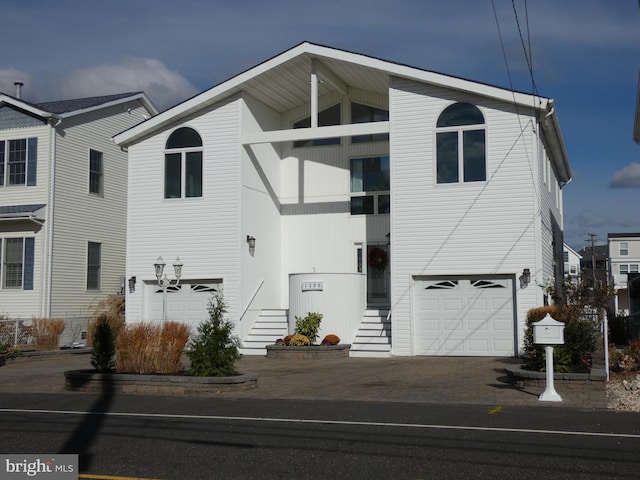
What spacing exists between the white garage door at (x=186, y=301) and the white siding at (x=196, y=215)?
0.39 meters

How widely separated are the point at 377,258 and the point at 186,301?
20.3 ft

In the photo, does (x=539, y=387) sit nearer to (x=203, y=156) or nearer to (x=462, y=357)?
(x=462, y=357)

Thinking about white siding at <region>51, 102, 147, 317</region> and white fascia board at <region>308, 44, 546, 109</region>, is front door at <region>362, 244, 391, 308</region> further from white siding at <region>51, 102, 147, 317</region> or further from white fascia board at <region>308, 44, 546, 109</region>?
white siding at <region>51, 102, 147, 317</region>

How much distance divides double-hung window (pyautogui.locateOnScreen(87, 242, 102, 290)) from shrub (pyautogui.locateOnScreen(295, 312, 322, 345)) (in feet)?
33.9

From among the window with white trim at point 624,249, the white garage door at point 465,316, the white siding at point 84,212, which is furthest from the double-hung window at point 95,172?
the window with white trim at point 624,249

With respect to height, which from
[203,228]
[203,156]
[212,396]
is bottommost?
[212,396]

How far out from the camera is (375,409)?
38.2 ft

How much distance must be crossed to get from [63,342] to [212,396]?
15554 millimetres

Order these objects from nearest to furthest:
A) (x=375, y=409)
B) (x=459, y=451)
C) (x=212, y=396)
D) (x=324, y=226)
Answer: (x=459, y=451), (x=375, y=409), (x=212, y=396), (x=324, y=226)

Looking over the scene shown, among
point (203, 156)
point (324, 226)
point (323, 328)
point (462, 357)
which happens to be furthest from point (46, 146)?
point (462, 357)

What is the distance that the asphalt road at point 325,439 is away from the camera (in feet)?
23.9

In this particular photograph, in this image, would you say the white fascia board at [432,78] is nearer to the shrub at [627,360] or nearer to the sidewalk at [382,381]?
the sidewalk at [382,381]

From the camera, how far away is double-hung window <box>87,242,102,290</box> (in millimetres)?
28531

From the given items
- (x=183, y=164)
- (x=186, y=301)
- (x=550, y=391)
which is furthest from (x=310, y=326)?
(x=550, y=391)
